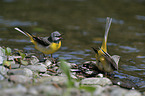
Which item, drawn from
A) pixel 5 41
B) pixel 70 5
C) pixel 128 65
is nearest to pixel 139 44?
pixel 128 65

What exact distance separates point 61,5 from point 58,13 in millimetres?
1922

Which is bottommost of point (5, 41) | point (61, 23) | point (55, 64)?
point (55, 64)

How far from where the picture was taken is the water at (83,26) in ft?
25.3

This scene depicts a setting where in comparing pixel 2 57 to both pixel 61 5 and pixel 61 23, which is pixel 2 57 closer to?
pixel 61 23

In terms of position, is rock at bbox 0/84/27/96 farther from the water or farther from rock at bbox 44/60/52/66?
the water

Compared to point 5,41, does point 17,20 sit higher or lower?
higher

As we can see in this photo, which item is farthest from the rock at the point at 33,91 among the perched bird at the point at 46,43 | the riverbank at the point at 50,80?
the perched bird at the point at 46,43

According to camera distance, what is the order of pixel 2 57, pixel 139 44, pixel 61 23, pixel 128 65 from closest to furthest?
pixel 2 57 → pixel 128 65 → pixel 139 44 → pixel 61 23

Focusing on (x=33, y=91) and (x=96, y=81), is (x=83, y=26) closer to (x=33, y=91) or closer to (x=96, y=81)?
(x=96, y=81)

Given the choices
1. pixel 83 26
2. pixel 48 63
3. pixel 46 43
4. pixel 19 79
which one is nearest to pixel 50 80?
pixel 19 79

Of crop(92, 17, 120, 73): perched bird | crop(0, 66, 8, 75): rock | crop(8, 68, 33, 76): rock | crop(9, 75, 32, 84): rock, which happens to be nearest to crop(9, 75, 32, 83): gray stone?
crop(9, 75, 32, 84): rock

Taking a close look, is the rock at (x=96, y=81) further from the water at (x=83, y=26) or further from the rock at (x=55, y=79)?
the water at (x=83, y=26)

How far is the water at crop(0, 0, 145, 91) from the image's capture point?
25.3 ft

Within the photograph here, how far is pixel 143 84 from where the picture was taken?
5.91 metres
